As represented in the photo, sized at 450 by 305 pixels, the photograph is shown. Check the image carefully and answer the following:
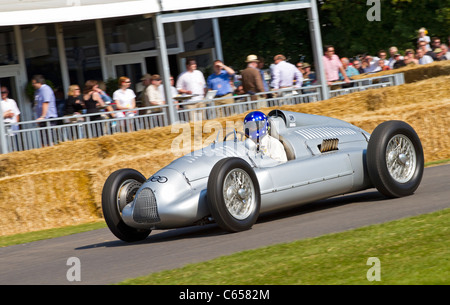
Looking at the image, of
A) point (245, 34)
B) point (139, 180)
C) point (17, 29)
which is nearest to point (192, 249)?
point (139, 180)

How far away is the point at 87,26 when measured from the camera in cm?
2086

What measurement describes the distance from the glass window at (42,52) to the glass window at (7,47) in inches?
11.5

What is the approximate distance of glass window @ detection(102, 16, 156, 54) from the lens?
69.9 ft

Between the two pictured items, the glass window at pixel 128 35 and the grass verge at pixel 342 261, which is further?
the glass window at pixel 128 35

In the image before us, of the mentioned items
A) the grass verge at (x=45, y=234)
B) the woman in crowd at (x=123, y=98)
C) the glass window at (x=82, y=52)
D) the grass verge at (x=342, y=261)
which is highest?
the glass window at (x=82, y=52)

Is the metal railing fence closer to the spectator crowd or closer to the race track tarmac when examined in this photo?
the spectator crowd

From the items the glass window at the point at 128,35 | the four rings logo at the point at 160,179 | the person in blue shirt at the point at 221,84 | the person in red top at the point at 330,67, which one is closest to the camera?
the four rings logo at the point at 160,179

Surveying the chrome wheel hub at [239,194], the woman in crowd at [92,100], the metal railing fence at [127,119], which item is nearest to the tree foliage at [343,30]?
the metal railing fence at [127,119]

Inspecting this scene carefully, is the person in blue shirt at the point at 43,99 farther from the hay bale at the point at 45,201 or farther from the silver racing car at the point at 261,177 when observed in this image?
the silver racing car at the point at 261,177

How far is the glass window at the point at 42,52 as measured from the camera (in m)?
20.2

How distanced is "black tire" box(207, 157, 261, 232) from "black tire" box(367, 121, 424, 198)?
5.16ft

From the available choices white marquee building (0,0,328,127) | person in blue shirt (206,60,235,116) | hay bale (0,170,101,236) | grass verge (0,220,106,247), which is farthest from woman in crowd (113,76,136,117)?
grass verge (0,220,106,247)

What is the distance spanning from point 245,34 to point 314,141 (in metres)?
16.2
